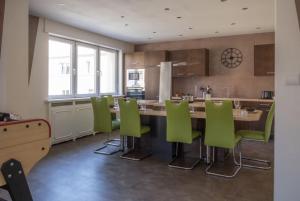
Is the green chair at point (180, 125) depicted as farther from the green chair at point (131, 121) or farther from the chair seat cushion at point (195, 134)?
the green chair at point (131, 121)

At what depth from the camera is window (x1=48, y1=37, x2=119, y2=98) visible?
5520mm

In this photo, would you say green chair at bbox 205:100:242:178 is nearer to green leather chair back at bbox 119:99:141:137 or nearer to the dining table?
the dining table

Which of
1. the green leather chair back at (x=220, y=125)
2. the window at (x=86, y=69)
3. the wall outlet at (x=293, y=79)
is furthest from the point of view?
the window at (x=86, y=69)

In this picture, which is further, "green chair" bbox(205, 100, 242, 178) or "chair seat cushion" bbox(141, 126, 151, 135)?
"chair seat cushion" bbox(141, 126, 151, 135)

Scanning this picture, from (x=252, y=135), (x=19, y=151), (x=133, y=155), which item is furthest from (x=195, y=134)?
(x=19, y=151)

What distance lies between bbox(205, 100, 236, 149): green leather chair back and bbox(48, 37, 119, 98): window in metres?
3.46

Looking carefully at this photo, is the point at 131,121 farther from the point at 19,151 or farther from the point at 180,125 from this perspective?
the point at 19,151

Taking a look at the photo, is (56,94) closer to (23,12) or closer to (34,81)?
(34,81)

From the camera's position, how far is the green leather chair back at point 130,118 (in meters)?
4.15

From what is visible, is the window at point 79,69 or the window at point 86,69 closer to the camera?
the window at point 79,69

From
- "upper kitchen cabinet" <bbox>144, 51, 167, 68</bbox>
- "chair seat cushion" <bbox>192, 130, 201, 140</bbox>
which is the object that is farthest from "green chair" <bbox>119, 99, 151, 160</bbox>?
"upper kitchen cabinet" <bbox>144, 51, 167, 68</bbox>

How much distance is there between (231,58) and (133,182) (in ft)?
15.6

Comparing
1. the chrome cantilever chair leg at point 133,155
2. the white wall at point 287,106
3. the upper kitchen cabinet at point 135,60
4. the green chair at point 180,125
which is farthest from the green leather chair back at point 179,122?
the upper kitchen cabinet at point 135,60

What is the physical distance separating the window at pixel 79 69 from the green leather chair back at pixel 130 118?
2.01 metres
